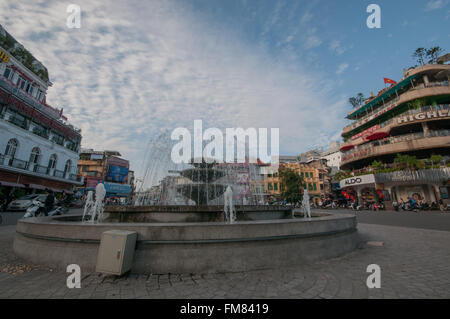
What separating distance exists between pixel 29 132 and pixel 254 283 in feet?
102

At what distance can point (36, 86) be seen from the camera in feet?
89.5

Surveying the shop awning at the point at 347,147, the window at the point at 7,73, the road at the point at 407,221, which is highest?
the window at the point at 7,73

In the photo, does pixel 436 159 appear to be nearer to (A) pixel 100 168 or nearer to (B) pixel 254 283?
(B) pixel 254 283

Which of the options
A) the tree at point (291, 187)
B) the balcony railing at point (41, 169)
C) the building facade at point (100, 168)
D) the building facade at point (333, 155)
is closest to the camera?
the balcony railing at point (41, 169)

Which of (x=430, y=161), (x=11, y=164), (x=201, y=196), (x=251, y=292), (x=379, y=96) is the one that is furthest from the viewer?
(x=379, y=96)

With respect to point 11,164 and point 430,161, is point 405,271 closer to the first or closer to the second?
point 430,161

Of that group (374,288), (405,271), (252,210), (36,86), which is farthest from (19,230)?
(36,86)

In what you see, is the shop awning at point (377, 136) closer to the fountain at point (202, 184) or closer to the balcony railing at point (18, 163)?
the fountain at point (202, 184)

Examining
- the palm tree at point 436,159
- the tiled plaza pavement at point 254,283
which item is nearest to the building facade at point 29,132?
the tiled plaza pavement at point 254,283

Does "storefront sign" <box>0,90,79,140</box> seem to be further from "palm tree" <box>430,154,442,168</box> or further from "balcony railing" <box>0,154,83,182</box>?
"palm tree" <box>430,154,442,168</box>

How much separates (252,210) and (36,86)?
36.3 metres

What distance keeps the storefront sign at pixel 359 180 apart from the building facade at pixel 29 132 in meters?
41.5

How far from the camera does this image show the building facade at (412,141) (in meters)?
23.4

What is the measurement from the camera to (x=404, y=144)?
25562 millimetres
